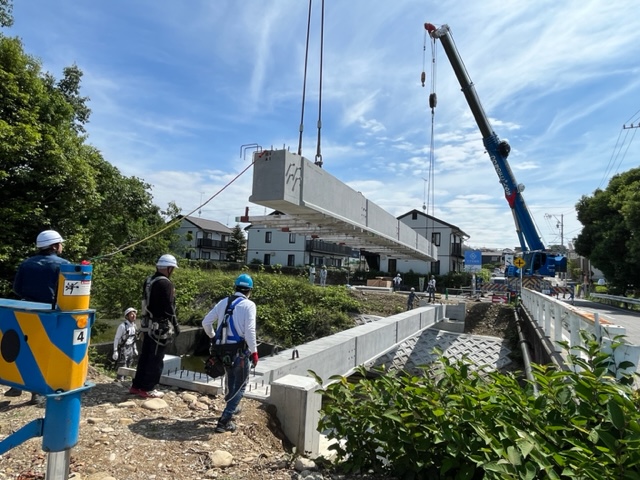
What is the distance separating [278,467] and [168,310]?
252 cm

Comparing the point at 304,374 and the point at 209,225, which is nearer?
the point at 304,374

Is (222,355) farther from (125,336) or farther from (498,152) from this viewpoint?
(498,152)

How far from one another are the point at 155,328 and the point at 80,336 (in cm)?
273

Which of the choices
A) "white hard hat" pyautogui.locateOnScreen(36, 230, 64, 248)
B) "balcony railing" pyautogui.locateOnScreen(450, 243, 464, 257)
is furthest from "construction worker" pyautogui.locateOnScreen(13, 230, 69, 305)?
"balcony railing" pyautogui.locateOnScreen(450, 243, 464, 257)

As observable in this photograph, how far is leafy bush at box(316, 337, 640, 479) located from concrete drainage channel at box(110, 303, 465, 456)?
1.34m

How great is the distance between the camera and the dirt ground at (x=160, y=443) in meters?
3.12

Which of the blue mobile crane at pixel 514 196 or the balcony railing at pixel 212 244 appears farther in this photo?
the balcony railing at pixel 212 244

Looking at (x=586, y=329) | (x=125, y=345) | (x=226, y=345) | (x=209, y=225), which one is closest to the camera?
(x=226, y=345)

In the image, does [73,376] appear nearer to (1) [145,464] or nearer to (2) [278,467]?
(1) [145,464]

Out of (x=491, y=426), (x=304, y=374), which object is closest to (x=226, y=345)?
(x=491, y=426)

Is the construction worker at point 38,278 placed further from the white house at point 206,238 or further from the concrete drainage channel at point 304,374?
the white house at point 206,238

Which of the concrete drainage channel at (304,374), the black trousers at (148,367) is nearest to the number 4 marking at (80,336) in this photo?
the concrete drainage channel at (304,374)

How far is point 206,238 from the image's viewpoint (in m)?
56.2

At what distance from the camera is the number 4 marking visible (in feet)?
7.45
